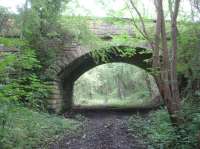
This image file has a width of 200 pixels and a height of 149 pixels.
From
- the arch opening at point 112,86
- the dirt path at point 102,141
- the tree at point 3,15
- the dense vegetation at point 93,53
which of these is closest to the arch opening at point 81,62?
the dense vegetation at point 93,53

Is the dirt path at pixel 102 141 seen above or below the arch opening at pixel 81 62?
below

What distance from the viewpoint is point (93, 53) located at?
38.3ft

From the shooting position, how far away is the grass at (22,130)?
16.5 ft

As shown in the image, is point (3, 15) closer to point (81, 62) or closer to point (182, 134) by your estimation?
point (81, 62)

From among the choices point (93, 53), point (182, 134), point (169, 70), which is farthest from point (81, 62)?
point (182, 134)

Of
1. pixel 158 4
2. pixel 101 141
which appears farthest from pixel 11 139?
pixel 158 4

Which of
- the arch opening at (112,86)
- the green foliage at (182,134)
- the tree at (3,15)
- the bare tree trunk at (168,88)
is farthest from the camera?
the arch opening at (112,86)

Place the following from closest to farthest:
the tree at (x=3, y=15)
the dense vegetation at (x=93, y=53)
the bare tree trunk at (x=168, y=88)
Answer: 1. the dense vegetation at (x=93, y=53)
2. the bare tree trunk at (x=168, y=88)
3. the tree at (x=3, y=15)

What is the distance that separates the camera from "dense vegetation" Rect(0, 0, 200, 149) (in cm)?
548

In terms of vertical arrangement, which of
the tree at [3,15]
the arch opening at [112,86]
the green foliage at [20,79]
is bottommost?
the arch opening at [112,86]

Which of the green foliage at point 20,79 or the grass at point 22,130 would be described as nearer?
the green foliage at point 20,79

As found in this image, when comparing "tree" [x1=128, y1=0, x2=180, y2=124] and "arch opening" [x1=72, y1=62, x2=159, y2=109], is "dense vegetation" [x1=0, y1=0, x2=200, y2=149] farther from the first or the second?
"arch opening" [x1=72, y1=62, x2=159, y2=109]

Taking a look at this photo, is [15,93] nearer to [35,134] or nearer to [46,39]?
[35,134]

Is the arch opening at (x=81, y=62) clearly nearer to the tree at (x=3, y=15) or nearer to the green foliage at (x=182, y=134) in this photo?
the tree at (x=3, y=15)
